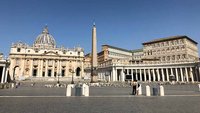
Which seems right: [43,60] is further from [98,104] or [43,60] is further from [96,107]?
[96,107]

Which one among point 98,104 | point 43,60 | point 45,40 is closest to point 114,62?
point 43,60

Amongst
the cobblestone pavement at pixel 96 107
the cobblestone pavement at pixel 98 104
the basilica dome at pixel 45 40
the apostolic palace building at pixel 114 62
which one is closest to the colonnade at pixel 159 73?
the apostolic palace building at pixel 114 62

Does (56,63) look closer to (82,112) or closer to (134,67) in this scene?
(134,67)

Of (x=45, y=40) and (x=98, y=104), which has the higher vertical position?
(x=45, y=40)

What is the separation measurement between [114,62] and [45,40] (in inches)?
1887

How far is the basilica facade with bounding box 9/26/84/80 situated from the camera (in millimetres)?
79375

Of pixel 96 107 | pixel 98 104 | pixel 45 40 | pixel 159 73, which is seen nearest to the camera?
pixel 96 107

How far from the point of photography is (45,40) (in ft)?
317

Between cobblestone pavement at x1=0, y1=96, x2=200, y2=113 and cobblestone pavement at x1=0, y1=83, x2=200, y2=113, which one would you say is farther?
Answer: cobblestone pavement at x1=0, y1=83, x2=200, y2=113

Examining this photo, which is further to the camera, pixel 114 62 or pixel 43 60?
pixel 43 60

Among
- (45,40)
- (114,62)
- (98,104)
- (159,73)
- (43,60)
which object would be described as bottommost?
(98,104)

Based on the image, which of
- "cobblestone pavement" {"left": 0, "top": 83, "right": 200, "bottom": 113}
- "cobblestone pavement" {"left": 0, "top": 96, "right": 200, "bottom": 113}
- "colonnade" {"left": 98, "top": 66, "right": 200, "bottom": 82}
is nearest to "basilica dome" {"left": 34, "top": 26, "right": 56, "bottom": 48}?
"colonnade" {"left": 98, "top": 66, "right": 200, "bottom": 82}

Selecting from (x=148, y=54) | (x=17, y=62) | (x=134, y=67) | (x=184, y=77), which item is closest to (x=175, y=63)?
(x=184, y=77)

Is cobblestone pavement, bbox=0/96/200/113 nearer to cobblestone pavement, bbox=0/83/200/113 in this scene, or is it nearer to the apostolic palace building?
cobblestone pavement, bbox=0/83/200/113
